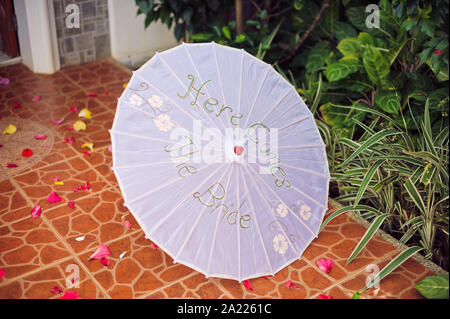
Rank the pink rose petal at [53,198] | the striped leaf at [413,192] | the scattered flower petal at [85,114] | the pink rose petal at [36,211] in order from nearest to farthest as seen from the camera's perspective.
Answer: the striped leaf at [413,192] < the pink rose petal at [36,211] < the pink rose petal at [53,198] < the scattered flower petal at [85,114]

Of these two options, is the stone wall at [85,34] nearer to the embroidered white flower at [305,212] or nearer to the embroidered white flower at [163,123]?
the embroidered white flower at [163,123]

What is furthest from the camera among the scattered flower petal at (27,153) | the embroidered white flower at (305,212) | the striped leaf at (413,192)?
the scattered flower petal at (27,153)

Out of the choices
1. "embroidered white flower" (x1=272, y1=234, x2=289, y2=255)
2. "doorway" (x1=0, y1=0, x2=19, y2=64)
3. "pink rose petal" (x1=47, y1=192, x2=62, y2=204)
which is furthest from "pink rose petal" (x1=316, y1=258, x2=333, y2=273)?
"doorway" (x1=0, y1=0, x2=19, y2=64)

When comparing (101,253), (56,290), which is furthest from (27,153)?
(56,290)

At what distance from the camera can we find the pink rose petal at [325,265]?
2.75m

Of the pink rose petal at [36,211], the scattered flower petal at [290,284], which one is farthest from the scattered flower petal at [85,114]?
the scattered flower petal at [290,284]

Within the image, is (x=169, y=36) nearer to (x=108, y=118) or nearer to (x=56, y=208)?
(x=108, y=118)

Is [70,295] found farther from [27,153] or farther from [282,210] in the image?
[27,153]

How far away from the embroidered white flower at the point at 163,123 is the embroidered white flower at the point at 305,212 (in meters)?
0.73

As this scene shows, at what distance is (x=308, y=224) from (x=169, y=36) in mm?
3072

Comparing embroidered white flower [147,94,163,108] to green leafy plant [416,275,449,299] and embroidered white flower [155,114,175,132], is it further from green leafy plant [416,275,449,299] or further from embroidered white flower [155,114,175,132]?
green leafy plant [416,275,449,299]

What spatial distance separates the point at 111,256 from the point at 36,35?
2.49 meters

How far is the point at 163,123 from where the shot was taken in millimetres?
2402

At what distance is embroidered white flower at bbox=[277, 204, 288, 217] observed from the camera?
2.51 metres
